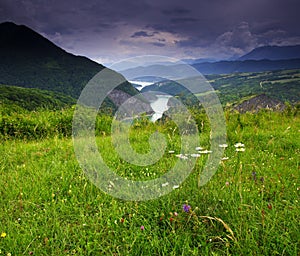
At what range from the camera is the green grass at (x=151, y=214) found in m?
2.86

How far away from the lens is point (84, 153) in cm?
589

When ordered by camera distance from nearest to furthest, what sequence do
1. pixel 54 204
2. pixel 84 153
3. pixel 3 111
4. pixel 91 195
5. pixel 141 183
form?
pixel 54 204
pixel 91 195
pixel 141 183
pixel 84 153
pixel 3 111

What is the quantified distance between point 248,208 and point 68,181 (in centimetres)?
283

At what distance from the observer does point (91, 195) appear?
160 inches

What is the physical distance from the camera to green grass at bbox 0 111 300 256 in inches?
113

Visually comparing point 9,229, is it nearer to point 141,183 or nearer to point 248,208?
point 141,183

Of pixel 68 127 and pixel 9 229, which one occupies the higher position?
pixel 68 127

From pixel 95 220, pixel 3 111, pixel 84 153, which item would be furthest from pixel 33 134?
pixel 95 220

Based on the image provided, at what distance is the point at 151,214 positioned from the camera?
11.4 feet

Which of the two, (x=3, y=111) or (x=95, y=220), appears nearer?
A: (x=95, y=220)

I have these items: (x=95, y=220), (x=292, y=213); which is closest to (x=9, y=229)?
(x=95, y=220)

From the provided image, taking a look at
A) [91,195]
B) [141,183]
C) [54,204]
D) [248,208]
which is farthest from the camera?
[141,183]

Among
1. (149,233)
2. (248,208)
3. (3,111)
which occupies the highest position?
(3,111)

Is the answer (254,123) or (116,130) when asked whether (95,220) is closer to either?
(116,130)
